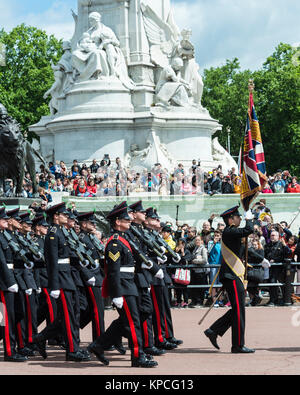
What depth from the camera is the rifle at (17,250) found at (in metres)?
12.0

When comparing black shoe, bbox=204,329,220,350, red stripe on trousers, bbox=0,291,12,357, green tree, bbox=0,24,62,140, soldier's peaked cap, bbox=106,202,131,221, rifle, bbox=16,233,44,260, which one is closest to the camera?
soldier's peaked cap, bbox=106,202,131,221

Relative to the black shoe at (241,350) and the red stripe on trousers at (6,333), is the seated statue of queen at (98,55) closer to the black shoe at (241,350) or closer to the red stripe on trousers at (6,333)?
the red stripe on trousers at (6,333)

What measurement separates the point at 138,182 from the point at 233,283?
1714cm

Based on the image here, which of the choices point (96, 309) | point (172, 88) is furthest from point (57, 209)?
point (172, 88)

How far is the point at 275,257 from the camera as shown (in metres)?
19.2

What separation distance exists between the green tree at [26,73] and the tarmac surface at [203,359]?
4340 centimetres

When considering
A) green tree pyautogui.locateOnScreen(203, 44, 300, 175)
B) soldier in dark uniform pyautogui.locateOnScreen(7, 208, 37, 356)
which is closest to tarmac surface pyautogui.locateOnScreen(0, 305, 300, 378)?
soldier in dark uniform pyautogui.locateOnScreen(7, 208, 37, 356)

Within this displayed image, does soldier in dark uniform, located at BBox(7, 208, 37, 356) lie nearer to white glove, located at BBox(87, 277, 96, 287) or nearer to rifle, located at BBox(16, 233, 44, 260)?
rifle, located at BBox(16, 233, 44, 260)

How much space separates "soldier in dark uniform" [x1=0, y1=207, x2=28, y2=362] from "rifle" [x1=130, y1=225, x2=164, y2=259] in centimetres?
168

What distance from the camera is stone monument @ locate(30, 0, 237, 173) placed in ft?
112

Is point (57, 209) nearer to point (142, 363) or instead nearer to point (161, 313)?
point (161, 313)

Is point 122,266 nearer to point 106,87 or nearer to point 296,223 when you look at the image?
point 296,223

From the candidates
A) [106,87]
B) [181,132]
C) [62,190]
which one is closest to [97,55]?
[106,87]

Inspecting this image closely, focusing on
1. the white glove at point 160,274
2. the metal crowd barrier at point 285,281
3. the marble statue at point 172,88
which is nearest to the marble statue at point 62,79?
the marble statue at point 172,88
